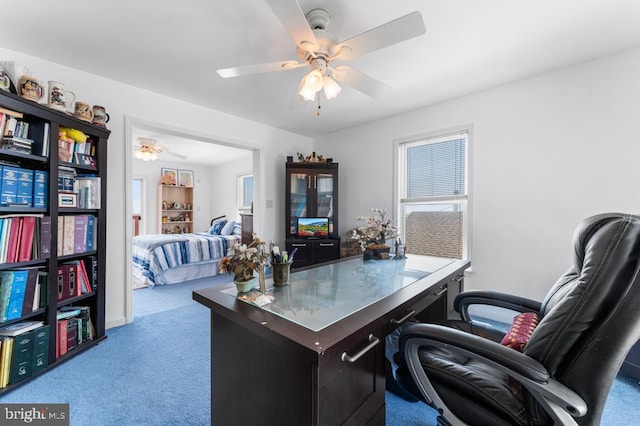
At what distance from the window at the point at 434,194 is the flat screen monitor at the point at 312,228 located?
3.86 feet

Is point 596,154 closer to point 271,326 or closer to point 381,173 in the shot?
point 381,173

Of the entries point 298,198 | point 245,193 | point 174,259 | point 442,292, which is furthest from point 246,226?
point 442,292

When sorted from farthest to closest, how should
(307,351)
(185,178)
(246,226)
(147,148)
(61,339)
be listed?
(185,178) < (246,226) < (147,148) < (61,339) < (307,351)

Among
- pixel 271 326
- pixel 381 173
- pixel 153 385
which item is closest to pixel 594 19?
pixel 381 173

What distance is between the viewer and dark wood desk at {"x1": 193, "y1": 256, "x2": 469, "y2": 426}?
2.85 feet

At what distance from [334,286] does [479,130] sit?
261 cm

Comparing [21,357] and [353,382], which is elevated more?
[353,382]

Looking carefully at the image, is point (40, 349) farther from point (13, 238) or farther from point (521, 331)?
point (521, 331)

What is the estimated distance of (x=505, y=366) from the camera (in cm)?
85

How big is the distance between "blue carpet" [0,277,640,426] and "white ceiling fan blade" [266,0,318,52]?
227cm

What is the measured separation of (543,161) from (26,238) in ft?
14.3

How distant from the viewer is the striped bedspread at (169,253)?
403 centimetres

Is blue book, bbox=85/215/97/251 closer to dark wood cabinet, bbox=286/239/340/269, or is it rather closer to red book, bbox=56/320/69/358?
red book, bbox=56/320/69/358

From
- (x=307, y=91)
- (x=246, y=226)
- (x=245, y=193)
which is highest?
(x=307, y=91)
